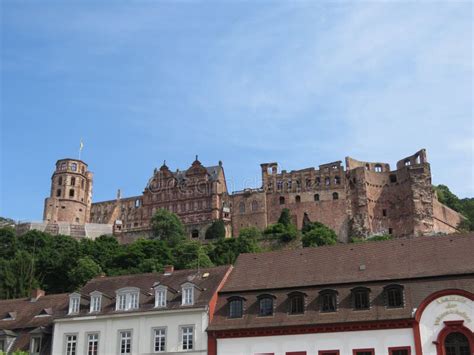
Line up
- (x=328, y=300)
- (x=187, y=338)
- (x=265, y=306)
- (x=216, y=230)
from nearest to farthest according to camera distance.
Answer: (x=328, y=300) → (x=187, y=338) → (x=265, y=306) → (x=216, y=230)

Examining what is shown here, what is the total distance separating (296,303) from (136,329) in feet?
34.2

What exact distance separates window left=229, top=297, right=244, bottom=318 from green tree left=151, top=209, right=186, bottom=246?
240ft

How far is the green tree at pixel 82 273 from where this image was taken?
80.6 metres

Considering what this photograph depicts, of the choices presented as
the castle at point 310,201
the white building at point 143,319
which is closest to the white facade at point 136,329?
the white building at point 143,319

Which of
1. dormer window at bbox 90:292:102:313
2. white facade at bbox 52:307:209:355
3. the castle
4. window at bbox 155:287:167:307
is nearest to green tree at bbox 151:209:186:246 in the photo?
the castle

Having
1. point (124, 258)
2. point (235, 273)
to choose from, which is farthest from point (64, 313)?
point (124, 258)

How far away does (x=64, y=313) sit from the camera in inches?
1781

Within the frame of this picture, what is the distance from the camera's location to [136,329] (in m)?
42.2

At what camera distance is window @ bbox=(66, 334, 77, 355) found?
141 feet

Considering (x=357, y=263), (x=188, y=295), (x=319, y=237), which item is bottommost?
(x=188, y=295)

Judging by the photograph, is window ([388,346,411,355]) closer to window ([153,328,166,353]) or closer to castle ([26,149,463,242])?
window ([153,328,166,353])

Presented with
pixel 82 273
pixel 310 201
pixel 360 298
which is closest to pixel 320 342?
pixel 360 298

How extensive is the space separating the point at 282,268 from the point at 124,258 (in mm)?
53749

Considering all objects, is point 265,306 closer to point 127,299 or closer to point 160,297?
point 160,297
